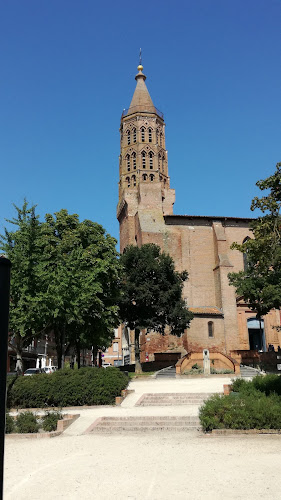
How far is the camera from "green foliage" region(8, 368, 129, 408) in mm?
16438

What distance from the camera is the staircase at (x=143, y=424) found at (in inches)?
469

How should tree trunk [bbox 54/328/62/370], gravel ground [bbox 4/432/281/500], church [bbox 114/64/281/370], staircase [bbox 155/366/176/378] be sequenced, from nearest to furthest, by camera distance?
gravel ground [bbox 4/432/281/500] → tree trunk [bbox 54/328/62/370] → staircase [bbox 155/366/176/378] → church [bbox 114/64/281/370]

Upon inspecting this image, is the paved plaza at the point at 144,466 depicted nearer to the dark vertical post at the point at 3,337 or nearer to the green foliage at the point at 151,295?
the dark vertical post at the point at 3,337

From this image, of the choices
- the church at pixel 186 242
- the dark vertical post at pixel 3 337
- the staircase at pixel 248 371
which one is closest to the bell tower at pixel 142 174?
the church at pixel 186 242

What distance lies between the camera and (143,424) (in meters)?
12.4

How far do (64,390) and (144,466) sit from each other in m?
9.50

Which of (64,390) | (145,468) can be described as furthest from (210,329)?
(145,468)

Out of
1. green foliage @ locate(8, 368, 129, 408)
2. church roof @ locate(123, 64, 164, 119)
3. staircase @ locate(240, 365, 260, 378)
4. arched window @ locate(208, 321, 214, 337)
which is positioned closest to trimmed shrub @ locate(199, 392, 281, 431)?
green foliage @ locate(8, 368, 129, 408)

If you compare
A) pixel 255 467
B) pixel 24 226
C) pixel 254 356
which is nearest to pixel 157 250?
pixel 254 356

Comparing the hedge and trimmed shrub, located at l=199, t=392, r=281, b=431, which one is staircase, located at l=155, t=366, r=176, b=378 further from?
trimmed shrub, located at l=199, t=392, r=281, b=431

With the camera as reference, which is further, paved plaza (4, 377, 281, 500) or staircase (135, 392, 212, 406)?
staircase (135, 392, 212, 406)

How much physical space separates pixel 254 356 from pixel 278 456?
92.6 feet

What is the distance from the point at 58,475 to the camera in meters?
7.28

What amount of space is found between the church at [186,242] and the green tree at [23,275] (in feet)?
59.3
